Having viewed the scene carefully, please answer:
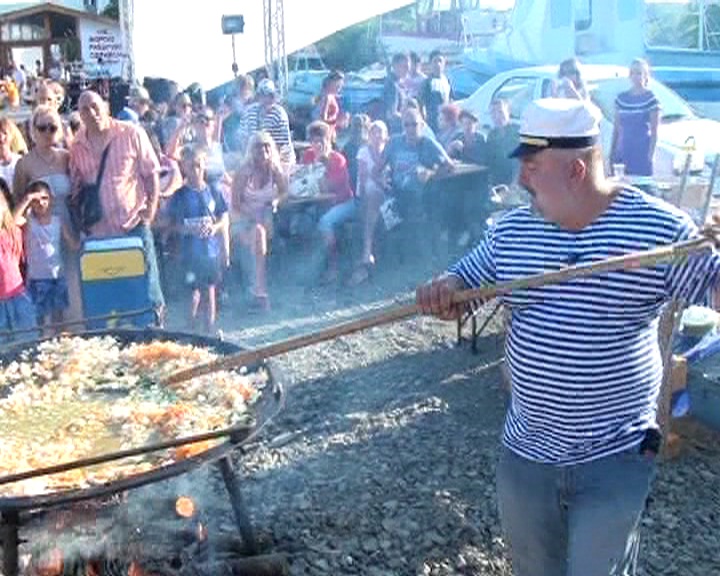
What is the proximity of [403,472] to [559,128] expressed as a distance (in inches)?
118

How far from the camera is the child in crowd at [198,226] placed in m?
8.36

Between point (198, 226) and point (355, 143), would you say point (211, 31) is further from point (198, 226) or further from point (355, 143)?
point (198, 226)

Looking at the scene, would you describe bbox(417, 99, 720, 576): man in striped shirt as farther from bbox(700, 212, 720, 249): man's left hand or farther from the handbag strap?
the handbag strap

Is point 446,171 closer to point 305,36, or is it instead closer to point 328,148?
point 328,148

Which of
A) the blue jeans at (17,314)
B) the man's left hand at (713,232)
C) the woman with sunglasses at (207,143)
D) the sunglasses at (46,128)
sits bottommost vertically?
the blue jeans at (17,314)

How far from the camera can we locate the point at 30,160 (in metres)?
7.53

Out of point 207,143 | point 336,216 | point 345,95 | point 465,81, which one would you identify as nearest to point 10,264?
point 207,143

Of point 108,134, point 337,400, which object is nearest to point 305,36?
point 108,134

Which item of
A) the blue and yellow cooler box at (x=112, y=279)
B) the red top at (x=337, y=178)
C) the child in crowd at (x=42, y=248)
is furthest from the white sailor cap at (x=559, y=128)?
the red top at (x=337, y=178)

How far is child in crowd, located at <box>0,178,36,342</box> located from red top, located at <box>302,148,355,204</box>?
408 cm

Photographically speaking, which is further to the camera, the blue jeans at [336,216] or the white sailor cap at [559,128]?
the blue jeans at [336,216]

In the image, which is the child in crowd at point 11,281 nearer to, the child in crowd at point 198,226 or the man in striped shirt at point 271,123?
the child in crowd at point 198,226

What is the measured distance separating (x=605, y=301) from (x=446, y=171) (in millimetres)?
7743

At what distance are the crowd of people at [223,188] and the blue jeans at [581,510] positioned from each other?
11.7 feet
